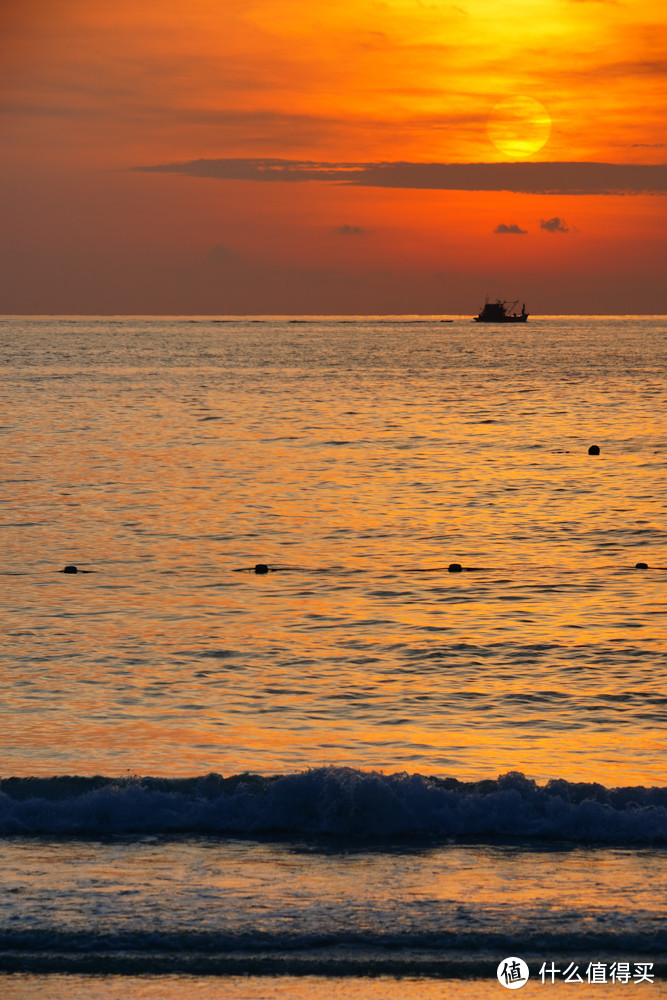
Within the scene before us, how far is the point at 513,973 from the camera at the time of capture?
26.6 feet

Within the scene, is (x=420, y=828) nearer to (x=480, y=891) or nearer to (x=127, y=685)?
(x=480, y=891)

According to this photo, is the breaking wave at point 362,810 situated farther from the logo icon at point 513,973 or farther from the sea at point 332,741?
the logo icon at point 513,973

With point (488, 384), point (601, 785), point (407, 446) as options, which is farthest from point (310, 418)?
point (601, 785)

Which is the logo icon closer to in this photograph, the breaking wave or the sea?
the sea

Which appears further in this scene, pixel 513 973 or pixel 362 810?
pixel 362 810

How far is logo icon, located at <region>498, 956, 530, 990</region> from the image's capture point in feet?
26.1

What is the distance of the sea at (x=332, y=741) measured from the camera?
8.39 metres

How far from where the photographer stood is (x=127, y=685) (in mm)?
17188

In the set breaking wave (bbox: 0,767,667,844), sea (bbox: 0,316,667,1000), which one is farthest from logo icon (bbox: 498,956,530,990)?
breaking wave (bbox: 0,767,667,844)

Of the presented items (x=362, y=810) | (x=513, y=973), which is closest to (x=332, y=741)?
(x=362, y=810)

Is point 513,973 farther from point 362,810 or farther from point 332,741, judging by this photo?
point 332,741

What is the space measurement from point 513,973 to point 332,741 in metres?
6.27

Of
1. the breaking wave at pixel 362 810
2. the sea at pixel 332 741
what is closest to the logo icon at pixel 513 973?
the sea at pixel 332 741

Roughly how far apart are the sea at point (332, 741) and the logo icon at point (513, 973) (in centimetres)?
3
